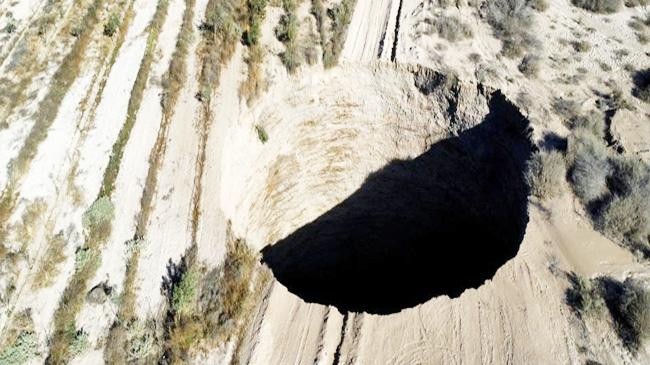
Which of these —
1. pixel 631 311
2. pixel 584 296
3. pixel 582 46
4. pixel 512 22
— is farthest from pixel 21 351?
pixel 582 46

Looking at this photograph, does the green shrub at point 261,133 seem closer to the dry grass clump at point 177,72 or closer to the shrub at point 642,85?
the dry grass clump at point 177,72

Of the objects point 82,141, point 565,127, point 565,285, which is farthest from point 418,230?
point 82,141

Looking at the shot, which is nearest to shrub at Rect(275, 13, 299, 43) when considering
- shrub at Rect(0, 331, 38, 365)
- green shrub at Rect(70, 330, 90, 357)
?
green shrub at Rect(70, 330, 90, 357)

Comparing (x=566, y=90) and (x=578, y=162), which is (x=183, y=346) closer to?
(x=578, y=162)

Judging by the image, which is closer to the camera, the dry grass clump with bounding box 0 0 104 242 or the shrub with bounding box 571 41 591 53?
the dry grass clump with bounding box 0 0 104 242

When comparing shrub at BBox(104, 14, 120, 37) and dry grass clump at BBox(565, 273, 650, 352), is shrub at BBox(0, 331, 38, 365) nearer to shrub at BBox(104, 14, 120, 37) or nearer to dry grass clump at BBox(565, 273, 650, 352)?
shrub at BBox(104, 14, 120, 37)

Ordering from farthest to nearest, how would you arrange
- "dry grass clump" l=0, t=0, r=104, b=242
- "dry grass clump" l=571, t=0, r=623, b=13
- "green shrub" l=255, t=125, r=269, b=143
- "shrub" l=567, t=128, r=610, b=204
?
1. "dry grass clump" l=571, t=0, r=623, b=13
2. "green shrub" l=255, t=125, r=269, b=143
3. "dry grass clump" l=0, t=0, r=104, b=242
4. "shrub" l=567, t=128, r=610, b=204
